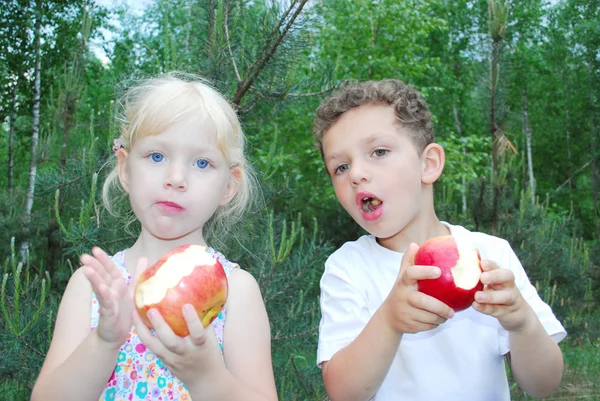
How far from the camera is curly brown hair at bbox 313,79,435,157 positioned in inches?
61.6

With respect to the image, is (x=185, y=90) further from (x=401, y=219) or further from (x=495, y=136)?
(x=495, y=136)

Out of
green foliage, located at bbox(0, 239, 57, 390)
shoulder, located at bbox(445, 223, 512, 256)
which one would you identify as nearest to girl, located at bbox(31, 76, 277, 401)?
shoulder, located at bbox(445, 223, 512, 256)

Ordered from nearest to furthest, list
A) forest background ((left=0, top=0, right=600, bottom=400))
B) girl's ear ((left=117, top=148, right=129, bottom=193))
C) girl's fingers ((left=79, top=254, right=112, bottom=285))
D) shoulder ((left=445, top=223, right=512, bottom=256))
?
girl's fingers ((left=79, top=254, right=112, bottom=285)), girl's ear ((left=117, top=148, right=129, bottom=193)), shoulder ((left=445, top=223, right=512, bottom=256)), forest background ((left=0, top=0, right=600, bottom=400))

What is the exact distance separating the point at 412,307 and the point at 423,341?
0.32 meters

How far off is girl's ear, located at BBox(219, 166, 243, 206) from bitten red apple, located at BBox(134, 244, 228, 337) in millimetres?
354

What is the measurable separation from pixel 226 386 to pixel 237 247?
161 centimetres

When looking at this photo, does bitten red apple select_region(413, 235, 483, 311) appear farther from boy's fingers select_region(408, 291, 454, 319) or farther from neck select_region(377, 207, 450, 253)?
neck select_region(377, 207, 450, 253)

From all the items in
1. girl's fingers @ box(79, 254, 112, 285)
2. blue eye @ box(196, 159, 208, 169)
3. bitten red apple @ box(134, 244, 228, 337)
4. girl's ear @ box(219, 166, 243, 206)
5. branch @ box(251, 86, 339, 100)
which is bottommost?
bitten red apple @ box(134, 244, 228, 337)

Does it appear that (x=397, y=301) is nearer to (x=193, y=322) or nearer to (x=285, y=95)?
(x=193, y=322)

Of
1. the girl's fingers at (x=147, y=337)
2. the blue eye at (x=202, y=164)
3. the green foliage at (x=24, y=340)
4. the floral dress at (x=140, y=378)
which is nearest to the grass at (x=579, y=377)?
the green foliage at (x=24, y=340)

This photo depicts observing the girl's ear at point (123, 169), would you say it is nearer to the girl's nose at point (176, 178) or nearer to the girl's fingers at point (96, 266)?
the girl's nose at point (176, 178)

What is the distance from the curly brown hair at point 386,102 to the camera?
157 centimetres

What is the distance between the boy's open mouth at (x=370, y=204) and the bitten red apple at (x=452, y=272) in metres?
0.24

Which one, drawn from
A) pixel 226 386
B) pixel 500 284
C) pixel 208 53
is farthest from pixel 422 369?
pixel 208 53
